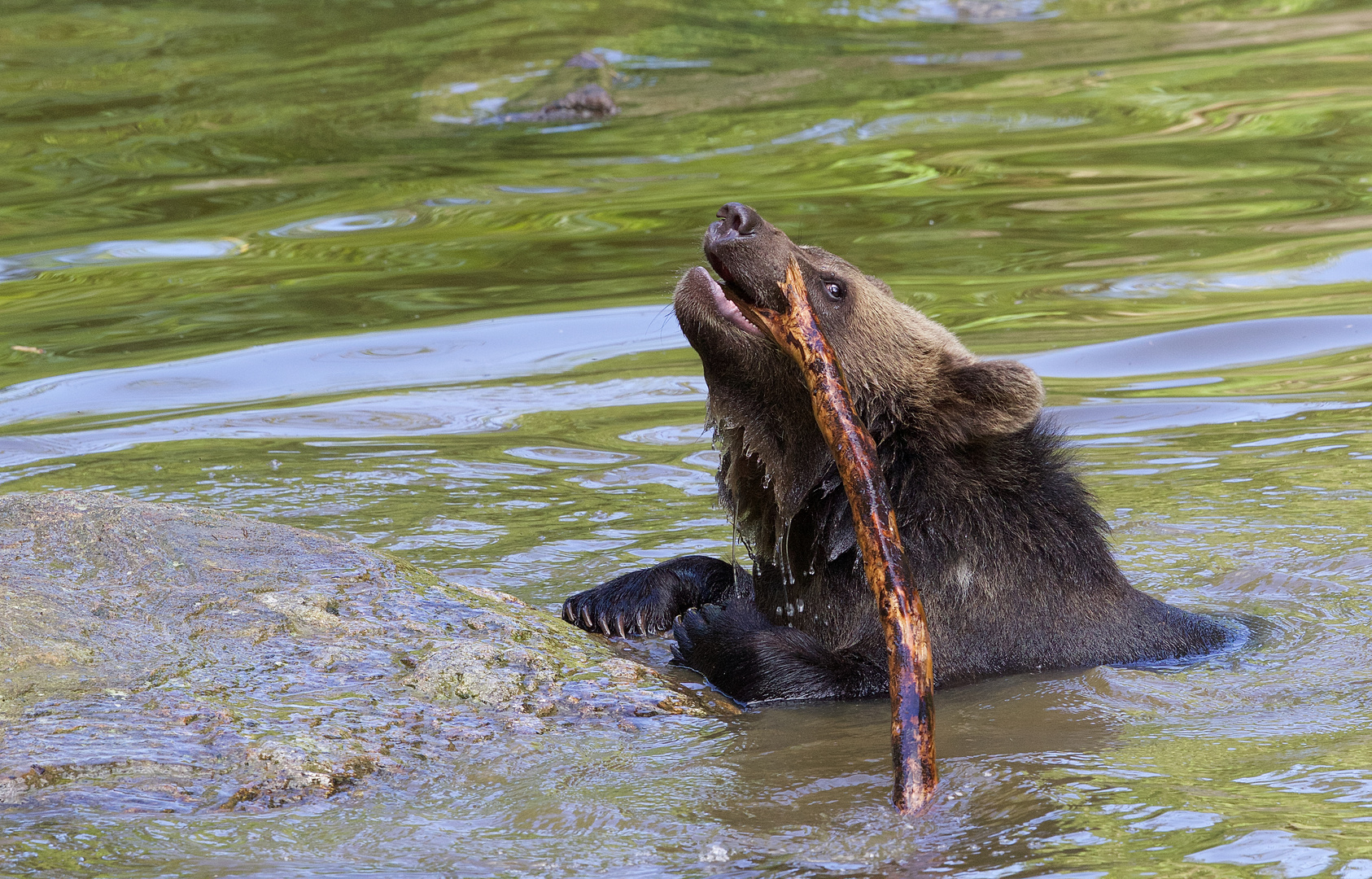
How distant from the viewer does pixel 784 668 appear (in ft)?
17.1

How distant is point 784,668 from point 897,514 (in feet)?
2.18

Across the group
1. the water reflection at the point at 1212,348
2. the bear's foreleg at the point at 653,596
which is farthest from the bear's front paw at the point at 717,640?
Answer: the water reflection at the point at 1212,348

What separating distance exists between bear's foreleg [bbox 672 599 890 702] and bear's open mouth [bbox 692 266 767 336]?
0.96m

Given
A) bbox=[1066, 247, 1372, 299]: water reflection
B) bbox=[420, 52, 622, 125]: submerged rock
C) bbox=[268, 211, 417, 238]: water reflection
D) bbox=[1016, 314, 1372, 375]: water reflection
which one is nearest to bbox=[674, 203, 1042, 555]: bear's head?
bbox=[1016, 314, 1372, 375]: water reflection

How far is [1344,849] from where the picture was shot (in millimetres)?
3578

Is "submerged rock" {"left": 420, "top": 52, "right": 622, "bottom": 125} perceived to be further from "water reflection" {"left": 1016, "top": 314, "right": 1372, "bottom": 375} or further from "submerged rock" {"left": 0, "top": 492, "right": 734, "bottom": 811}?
"submerged rock" {"left": 0, "top": 492, "right": 734, "bottom": 811}

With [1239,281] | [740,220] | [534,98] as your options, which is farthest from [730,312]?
[534,98]

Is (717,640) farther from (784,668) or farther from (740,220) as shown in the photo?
(740,220)

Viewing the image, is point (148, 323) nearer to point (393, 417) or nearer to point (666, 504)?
point (393, 417)

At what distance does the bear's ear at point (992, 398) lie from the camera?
17.7 ft

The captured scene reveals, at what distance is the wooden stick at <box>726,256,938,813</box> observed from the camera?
3.96m

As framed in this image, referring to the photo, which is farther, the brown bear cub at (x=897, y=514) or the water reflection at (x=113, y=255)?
the water reflection at (x=113, y=255)

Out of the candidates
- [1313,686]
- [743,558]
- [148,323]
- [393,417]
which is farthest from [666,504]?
[148,323]

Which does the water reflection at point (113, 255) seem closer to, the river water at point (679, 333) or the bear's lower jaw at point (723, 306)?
the river water at point (679, 333)
